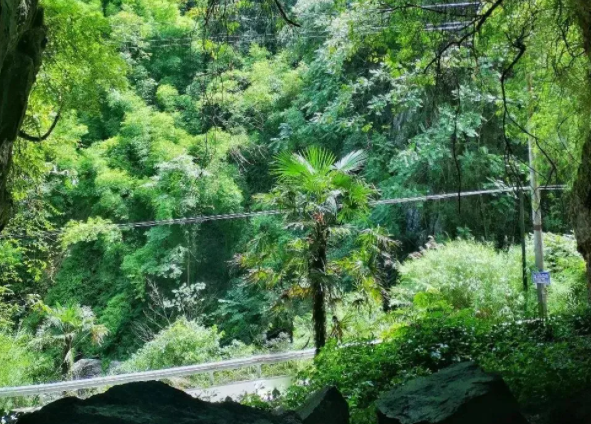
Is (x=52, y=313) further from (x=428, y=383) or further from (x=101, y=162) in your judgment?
(x=428, y=383)

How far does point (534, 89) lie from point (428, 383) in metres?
7.41

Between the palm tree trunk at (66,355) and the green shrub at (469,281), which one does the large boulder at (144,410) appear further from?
the palm tree trunk at (66,355)

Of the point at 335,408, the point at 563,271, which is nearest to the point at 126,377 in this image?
the point at 335,408

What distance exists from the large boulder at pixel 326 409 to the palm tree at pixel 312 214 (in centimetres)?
487

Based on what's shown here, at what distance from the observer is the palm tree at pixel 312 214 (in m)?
7.70

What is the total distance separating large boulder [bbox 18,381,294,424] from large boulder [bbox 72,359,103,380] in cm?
1335

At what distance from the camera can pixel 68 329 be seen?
A: 1437 cm

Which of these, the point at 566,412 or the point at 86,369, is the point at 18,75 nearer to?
the point at 566,412

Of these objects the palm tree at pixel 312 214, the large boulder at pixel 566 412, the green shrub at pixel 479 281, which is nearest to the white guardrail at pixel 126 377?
the palm tree at pixel 312 214

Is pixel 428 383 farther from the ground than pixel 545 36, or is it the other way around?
pixel 545 36

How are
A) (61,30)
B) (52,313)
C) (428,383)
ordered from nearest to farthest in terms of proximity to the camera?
(428,383), (61,30), (52,313)

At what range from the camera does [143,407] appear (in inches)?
91.4

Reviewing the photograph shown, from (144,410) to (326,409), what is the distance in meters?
0.76

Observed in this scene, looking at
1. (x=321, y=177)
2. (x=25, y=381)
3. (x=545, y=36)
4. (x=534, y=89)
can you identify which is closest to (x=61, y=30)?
(x=321, y=177)
